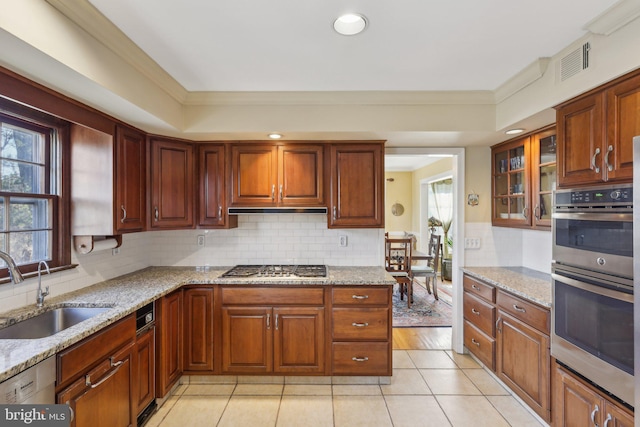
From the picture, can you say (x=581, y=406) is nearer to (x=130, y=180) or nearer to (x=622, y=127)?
(x=622, y=127)

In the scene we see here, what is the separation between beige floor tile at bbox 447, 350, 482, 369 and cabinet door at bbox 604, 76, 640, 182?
6.93 ft

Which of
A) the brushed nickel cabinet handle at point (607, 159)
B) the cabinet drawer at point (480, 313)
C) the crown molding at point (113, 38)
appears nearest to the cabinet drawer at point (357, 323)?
the cabinet drawer at point (480, 313)

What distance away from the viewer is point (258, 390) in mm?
2592

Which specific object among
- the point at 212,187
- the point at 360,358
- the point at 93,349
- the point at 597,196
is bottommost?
the point at 360,358

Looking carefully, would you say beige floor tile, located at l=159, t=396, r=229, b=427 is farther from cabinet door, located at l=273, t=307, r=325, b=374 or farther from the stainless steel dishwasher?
the stainless steel dishwasher

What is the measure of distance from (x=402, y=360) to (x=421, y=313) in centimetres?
148

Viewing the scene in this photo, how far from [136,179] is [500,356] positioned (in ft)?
11.0

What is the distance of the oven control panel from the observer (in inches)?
59.2

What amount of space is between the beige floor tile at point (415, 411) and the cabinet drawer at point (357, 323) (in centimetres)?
51

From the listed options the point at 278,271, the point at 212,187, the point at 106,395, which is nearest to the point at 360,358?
the point at 278,271

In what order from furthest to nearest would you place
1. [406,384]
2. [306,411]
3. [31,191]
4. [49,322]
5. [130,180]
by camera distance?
[406,384] → [130,180] → [306,411] → [31,191] → [49,322]

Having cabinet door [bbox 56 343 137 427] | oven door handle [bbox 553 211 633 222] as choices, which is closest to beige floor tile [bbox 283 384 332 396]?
cabinet door [bbox 56 343 137 427]

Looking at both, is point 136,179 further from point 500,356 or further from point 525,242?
point 525,242

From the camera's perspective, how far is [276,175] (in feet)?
9.64
